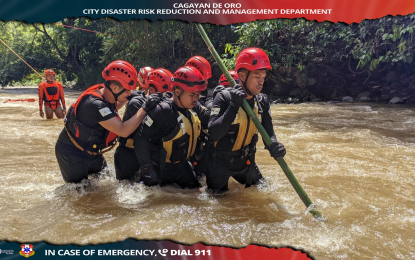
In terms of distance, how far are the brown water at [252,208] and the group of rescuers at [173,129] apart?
29 cm

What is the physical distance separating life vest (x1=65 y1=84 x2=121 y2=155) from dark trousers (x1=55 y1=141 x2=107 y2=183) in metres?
0.10

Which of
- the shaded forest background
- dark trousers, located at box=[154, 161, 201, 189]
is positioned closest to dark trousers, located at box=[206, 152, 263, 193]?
dark trousers, located at box=[154, 161, 201, 189]

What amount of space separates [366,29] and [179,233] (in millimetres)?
13054

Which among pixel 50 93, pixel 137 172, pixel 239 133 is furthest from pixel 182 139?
pixel 50 93

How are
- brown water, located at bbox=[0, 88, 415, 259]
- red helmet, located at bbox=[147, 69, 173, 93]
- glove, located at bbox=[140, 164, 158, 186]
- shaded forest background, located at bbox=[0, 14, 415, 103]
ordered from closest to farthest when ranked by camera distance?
brown water, located at bbox=[0, 88, 415, 259] < glove, located at bbox=[140, 164, 158, 186] < red helmet, located at bbox=[147, 69, 173, 93] < shaded forest background, located at bbox=[0, 14, 415, 103]

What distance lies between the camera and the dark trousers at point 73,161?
12.4 ft

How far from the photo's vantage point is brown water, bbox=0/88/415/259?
2938 mm

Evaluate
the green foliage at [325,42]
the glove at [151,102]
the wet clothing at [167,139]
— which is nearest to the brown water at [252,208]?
the wet clothing at [167,139]

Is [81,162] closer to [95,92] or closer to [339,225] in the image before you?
[95,92]

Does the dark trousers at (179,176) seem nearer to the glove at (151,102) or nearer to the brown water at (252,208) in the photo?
the brown water at (252,208)

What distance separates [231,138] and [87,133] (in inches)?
62.1

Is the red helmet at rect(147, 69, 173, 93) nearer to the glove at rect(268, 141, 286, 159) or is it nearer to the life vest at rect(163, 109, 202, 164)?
the life vest at rect(163, 109, 202, 164)

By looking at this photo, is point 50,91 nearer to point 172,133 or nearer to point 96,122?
point 96,122

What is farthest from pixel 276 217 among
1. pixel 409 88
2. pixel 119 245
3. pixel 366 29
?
pixel 409 88
